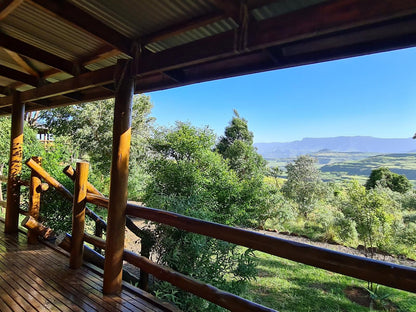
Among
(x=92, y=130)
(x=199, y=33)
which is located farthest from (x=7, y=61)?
(x=92, y=130)

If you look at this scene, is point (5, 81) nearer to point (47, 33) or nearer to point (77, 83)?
point (77, 83)

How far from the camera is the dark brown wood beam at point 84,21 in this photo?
1459 millimetres

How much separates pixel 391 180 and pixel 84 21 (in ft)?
46.3

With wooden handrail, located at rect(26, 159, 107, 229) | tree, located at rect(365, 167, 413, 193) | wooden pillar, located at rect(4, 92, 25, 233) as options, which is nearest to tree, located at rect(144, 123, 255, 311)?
wooden handrail, located at rect(26, 159, 107, 229)

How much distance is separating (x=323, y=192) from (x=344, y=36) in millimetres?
12588

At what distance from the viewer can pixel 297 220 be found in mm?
10977

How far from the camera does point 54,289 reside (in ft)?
6.79

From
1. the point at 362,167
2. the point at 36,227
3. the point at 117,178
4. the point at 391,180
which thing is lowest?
the point at 36,227

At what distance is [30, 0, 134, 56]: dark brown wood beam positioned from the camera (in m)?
1.46

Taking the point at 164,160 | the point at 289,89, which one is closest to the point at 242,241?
the point at 164,160

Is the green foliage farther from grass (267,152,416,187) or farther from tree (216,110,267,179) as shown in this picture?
tree (216,110,267,179)

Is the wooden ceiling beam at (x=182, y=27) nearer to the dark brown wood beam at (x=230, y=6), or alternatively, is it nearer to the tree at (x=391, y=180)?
the dark brown wood beam at (x=230, y=6)

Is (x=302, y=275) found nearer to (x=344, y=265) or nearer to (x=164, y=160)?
(x=164, y=160)

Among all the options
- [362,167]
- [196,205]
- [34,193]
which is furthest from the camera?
[362,167]
